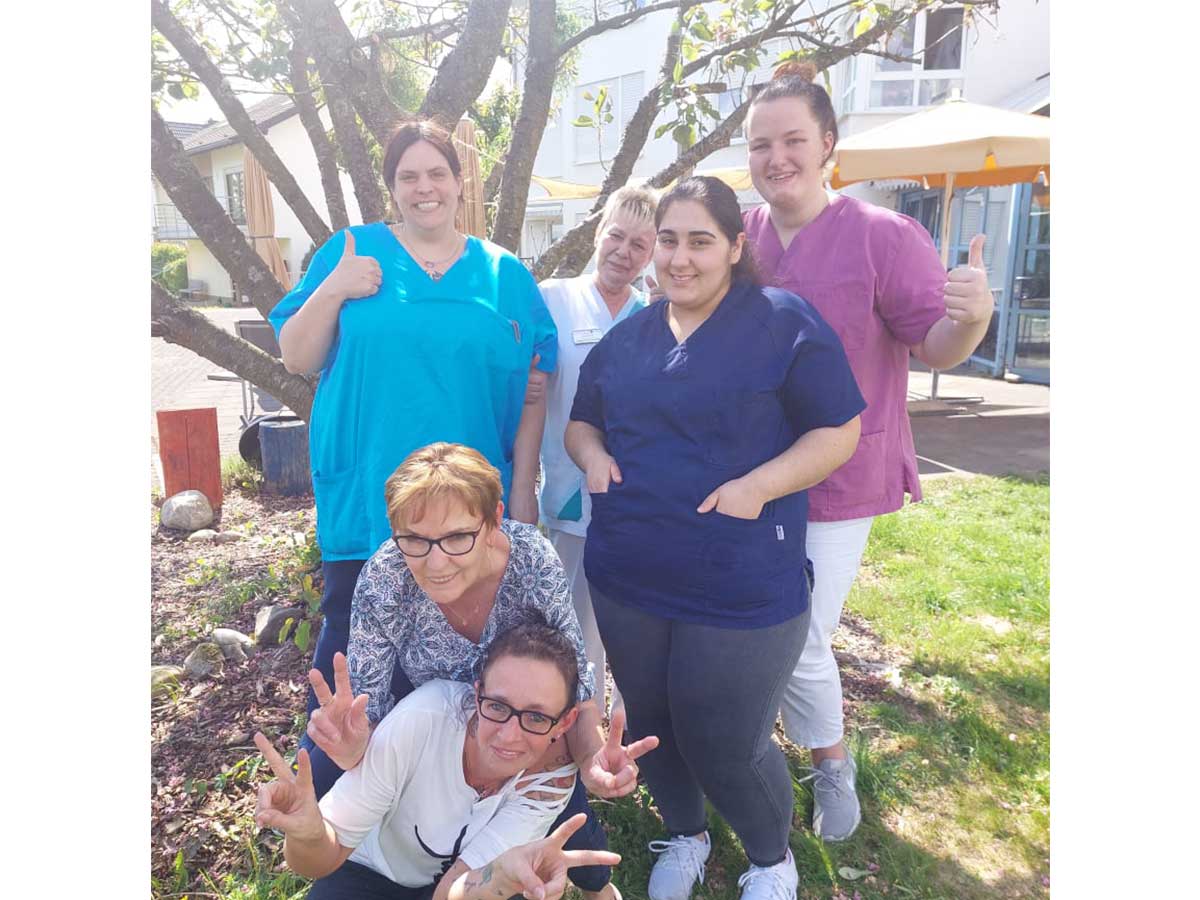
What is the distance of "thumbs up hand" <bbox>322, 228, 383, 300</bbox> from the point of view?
81.7 inches

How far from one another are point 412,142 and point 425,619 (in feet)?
4.04

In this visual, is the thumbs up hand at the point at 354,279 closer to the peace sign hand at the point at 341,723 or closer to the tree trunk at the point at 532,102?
the peace sign hand at the point at 341,723

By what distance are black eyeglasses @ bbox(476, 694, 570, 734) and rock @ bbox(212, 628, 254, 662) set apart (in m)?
2.23

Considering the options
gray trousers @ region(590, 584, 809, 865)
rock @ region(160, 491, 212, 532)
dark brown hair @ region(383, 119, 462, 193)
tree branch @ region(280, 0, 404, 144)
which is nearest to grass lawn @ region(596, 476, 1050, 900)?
gray trousers @ region(590, 584, 809, 865)

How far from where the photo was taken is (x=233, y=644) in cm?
358

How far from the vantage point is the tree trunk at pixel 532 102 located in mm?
3520

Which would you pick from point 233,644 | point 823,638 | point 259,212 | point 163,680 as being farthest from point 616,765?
point 259,212

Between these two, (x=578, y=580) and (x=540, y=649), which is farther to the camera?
(x=578, y=580)

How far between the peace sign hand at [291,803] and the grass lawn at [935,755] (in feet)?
2.82

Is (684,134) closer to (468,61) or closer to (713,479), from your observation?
(468,61)

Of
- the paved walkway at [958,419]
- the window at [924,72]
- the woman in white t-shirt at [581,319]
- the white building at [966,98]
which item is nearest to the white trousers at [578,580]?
the woman in white t-shirt at [581,319]

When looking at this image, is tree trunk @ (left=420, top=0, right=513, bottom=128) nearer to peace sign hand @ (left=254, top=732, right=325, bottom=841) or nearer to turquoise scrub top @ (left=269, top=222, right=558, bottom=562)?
turquoise scrub top @ (left=269, top=222, right=558, bottom=562)

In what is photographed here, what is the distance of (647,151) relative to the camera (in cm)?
1919

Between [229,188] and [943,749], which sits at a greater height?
[229,188]
